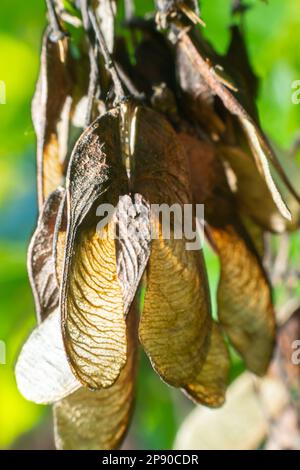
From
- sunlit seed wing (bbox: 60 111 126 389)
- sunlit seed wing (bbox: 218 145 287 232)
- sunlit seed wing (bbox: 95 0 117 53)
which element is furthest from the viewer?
sunlit seed wing (bbox: 218 145 287 232)

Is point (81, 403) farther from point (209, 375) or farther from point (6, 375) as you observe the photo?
point (6, 375)

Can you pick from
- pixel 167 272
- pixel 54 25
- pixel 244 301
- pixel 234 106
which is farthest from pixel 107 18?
pixel 244 301

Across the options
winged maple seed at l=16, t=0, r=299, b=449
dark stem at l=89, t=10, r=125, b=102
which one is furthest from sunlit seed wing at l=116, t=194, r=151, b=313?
dark stem at l=89, t=10, r=125, b=102

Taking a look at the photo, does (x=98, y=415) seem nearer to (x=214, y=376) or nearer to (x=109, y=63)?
(x=214, y=376)

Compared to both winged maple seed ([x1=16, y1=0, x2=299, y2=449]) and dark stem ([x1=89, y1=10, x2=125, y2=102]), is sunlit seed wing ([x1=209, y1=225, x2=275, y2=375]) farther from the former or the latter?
dark stem ([x1=89, y1=10, x2=125, y2=102])

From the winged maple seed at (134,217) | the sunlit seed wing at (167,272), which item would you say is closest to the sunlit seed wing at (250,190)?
the winged maple seed at (134,217)

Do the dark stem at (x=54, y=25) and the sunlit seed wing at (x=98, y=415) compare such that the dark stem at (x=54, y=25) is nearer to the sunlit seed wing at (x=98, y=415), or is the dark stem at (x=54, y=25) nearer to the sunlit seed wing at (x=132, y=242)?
the sunlit seed wing at (x=132, y=242)
